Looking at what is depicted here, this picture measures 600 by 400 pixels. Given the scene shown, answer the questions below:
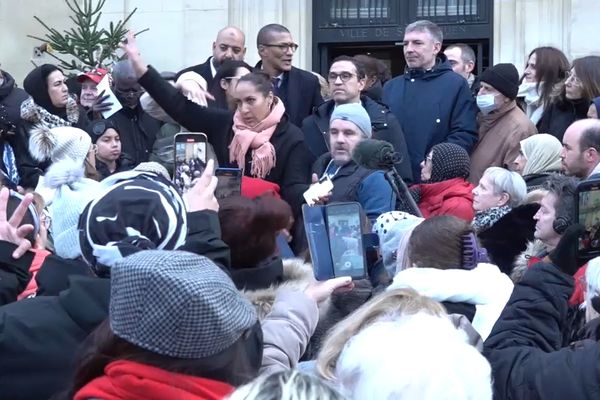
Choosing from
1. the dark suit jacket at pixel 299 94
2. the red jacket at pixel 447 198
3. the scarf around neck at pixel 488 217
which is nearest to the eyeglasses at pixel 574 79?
the red jacket at pixel 447 198

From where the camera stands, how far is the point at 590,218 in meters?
4.04

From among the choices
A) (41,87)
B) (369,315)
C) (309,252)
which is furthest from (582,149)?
(41,87)

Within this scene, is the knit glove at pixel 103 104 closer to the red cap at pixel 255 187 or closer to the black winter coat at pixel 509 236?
the red cap at pixel 255 187

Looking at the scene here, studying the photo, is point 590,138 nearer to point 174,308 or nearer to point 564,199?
point 564,199

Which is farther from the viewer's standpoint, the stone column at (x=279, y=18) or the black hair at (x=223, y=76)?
the stone column at (x=279, y=18)

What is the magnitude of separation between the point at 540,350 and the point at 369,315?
2.01ft

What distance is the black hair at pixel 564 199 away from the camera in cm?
442

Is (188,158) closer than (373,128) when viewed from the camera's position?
Yes

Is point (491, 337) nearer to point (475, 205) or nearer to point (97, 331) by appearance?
point (97, 331)

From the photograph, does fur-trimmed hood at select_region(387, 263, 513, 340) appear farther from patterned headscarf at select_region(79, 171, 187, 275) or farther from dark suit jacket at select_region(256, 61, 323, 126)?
dark suit jacket at select_region(256, 61, 323, 126)

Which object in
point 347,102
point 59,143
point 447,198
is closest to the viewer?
point 447,198

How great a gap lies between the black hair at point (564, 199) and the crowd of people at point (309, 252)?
0.02 meters

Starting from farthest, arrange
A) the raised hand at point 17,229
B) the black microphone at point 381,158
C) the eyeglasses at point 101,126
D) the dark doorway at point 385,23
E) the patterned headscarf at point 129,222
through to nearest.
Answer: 1. the dark doorway at point 385,23
2. the eyeglasses at point 101,126
3. the black microphone at point 381,158
4. the raised hand at point 17,229
5. the patterned headscarf at point 129,222

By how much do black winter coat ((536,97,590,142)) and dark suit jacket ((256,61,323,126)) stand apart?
1.65m
